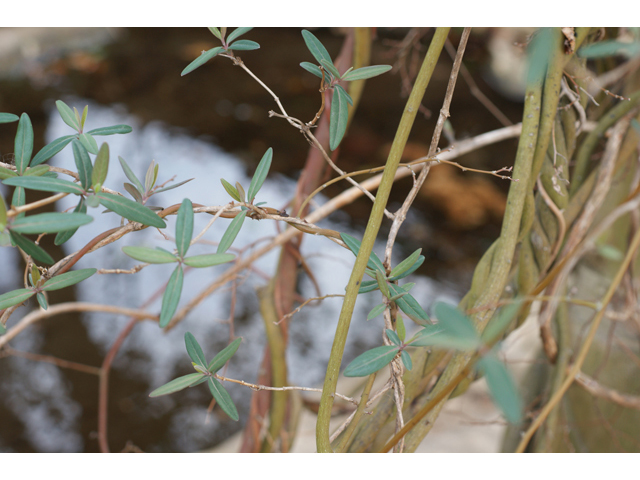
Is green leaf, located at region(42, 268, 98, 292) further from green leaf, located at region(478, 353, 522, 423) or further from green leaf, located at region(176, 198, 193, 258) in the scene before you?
green leaf, located at region(478, 353, 522, 423)

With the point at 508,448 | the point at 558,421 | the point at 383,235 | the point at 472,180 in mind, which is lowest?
the point at 508,448

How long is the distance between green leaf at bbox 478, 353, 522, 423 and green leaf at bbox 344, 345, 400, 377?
9cm

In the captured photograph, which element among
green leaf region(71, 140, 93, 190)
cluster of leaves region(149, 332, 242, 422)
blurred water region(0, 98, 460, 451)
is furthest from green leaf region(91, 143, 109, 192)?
blurred water region(0, 98, 460, 451)

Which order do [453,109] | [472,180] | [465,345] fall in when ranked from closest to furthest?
[465,345] → [472,180] → [453,109]

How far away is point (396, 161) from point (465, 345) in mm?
139

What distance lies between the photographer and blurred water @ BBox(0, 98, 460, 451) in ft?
3.88

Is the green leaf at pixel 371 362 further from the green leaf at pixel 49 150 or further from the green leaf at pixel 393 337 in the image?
the green leaf at pixel 49 150

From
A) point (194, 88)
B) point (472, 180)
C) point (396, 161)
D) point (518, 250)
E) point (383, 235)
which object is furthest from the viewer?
point (194, 88)

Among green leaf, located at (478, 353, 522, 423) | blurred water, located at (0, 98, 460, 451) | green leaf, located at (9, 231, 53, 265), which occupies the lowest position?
blurred water, located at (0, 98, 460, 451)

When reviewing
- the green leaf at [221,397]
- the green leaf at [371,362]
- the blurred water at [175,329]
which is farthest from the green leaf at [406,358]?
the blurred water at [175,329]

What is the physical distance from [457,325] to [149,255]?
0.51 feet

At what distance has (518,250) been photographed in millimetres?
418
